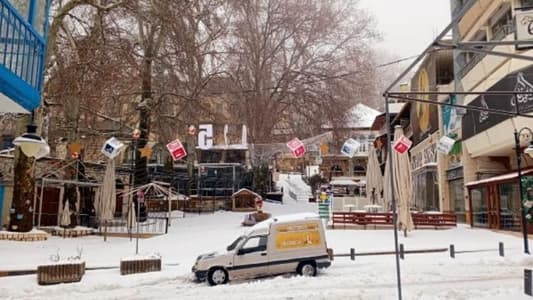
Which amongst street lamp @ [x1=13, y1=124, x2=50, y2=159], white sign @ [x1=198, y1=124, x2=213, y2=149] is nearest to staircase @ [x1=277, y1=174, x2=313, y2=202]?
white sign @ [x1=198, y1=124, x2=213, y2=149]

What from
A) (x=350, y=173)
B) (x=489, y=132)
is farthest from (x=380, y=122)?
(x=489, y=132)

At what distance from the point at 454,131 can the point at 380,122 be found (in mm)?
22813

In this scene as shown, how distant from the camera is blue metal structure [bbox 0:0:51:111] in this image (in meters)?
7.24

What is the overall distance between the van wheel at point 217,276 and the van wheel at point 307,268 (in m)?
2.06

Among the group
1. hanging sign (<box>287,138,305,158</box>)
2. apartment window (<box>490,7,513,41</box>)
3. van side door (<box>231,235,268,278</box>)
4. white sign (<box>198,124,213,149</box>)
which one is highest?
apartment window (<box>490,7,513,41</box>)

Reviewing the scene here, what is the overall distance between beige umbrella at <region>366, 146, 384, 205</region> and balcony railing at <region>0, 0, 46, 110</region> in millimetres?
19852

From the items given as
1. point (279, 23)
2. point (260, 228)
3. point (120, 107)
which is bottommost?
point (260, 228)

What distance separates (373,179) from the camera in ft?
84.9

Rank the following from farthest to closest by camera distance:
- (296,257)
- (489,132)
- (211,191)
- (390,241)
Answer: (211,191) < (489,132) < (390,241) < (296,257)

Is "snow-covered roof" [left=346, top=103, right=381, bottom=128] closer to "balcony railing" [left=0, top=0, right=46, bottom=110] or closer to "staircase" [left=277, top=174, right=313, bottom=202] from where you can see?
"staircase" [left=277, top=174, right=313, bottom=202]

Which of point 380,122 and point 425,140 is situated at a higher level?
point 380,122

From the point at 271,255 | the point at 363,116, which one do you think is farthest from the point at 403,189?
the point at 363,116

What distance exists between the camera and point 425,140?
35719mm

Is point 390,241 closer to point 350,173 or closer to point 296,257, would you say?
point 296,257
